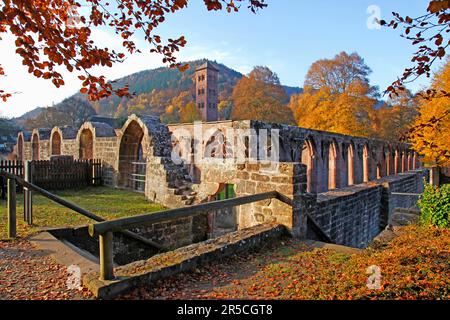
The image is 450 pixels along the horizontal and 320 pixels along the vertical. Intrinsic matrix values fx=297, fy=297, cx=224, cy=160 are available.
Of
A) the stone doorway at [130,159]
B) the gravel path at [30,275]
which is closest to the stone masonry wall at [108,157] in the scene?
the stone doorway at [130,159]

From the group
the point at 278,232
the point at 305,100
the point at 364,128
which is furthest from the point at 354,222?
the point at 305,100

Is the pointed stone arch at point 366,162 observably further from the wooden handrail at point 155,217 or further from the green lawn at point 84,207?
the wooden handrail at point 155,217

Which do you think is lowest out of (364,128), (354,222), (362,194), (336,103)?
(354,222)

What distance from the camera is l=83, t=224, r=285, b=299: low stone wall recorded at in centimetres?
296

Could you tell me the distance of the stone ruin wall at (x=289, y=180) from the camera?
531 cm

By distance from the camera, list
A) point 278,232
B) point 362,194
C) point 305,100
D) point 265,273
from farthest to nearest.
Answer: point 305,100 → point 362,194 → point 278,232 → point 265,273

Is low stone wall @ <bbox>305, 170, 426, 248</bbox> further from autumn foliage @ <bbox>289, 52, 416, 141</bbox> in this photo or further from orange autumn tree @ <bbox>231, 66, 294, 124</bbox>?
orange autumn tree @ <bbox>231, 66, 294, 124</bbox>

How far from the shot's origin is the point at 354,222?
9594mm

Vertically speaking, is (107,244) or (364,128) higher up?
(364,128)

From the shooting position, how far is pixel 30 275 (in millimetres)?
3611

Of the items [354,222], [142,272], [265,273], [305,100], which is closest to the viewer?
[142,272]

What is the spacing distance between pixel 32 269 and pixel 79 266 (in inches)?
22.8

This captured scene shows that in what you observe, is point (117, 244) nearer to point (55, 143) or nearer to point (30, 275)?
point (30, 275)
